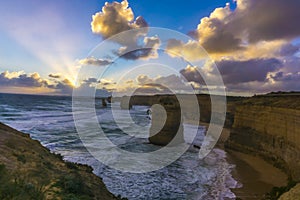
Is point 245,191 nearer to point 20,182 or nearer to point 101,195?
point 101,195

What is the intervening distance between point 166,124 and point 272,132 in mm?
11334

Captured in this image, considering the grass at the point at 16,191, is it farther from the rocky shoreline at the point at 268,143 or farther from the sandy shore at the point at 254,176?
the rocky shoreline at the point at 268,143

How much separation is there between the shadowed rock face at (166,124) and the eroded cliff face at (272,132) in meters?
6.64

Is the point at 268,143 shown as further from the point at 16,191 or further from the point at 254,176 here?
the point at 16,191

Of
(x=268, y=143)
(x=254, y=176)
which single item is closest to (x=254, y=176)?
(x=254, y=176)

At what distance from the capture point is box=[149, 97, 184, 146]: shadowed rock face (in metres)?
29.1

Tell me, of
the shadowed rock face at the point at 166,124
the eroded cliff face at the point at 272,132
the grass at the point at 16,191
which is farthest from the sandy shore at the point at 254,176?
the grass at the point at 16,191

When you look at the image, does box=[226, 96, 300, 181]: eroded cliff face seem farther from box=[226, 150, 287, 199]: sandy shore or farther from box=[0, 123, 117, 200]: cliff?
box=[0, 123, 117, 200]: cliff

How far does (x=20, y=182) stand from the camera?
313 inches

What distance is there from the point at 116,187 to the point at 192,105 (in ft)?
224

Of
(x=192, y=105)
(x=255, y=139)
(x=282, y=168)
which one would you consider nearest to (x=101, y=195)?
(x=282, y=168)

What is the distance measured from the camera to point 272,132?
22281 mm

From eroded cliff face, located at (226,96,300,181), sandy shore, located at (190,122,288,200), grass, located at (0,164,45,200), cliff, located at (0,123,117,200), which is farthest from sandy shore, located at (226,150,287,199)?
grass, located at (0,164,45,200)

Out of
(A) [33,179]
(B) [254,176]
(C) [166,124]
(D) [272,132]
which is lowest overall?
(B) [254,176]
